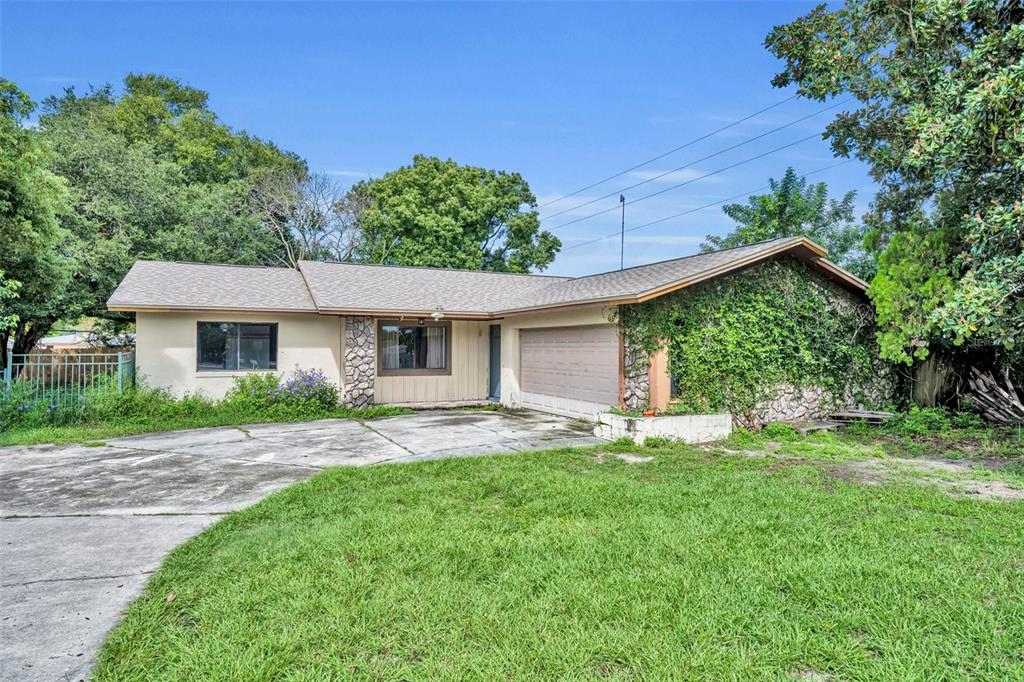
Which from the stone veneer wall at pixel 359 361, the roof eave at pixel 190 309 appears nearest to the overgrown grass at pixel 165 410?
the stone veneer wall at pixel 359 361

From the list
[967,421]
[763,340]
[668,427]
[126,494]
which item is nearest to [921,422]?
[967,421]

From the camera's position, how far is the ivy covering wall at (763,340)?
383 inches

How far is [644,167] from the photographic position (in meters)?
23.9

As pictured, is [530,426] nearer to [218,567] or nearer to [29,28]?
[218,567]

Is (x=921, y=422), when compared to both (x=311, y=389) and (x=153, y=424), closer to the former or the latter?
(x=311, y=389)

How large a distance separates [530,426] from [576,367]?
168cm

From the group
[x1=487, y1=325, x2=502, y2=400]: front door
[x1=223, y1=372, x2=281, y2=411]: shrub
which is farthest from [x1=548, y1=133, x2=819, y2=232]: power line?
[x1=223, y1=372, x2=281, y2=411]: shrub

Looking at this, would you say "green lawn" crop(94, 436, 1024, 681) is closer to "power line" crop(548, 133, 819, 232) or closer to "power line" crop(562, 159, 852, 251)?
"power line" crop(548, 133, 819, 232)

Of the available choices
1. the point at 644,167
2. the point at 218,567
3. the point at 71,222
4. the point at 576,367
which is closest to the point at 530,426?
the point at 576,367

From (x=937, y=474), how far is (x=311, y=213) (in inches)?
1108

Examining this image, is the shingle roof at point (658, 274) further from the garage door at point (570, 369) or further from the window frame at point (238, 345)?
the window frame at point (238, 345)

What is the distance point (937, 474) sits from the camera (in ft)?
21.8

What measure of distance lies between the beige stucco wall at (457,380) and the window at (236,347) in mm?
2626

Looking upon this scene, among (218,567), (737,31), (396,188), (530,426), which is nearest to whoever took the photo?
(218,567)
